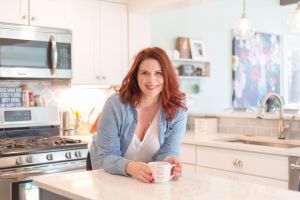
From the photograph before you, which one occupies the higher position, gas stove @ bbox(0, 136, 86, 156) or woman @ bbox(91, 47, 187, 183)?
woman @ bbox(91, 47, 187, 183)

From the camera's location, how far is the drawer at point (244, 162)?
280 cm

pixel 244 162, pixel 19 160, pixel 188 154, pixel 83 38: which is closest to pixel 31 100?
pixel 83 38

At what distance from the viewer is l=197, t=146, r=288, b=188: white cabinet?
280 centimetres

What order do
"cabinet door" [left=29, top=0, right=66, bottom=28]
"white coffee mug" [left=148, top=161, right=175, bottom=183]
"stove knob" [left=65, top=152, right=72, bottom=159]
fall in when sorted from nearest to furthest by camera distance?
"white coffee mug" [left=148, top=161, right=175, bottom=183] → "stove knob" [left=65, top=152, right=72, bottom=159] → "cabinet door" [left=29, top=0, right=66, bottom=28]

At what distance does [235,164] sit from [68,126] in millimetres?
1700

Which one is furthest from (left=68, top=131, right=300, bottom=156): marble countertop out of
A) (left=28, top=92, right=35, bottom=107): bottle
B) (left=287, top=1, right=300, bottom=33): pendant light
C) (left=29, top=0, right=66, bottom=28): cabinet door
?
(left=29, top=0, right=66, bottom=28): cabinet door

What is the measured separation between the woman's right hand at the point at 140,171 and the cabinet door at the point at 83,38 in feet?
7.02

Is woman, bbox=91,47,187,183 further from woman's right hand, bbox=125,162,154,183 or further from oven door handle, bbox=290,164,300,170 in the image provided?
oven door handle, bbox=290,164,300,170

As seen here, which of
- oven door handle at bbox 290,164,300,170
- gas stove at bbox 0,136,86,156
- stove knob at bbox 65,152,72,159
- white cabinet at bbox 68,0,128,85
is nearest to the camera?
oven door handle at bbox 290,164,300,170

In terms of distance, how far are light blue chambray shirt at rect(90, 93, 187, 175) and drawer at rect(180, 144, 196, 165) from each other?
4.61ft

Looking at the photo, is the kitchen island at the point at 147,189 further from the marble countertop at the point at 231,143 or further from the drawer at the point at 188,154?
the drawer at the point at 188,154

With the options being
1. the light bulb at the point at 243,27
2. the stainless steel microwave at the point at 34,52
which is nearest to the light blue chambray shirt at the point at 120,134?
the stainless steel microwave at the point at 34,52

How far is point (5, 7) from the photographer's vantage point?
335cm

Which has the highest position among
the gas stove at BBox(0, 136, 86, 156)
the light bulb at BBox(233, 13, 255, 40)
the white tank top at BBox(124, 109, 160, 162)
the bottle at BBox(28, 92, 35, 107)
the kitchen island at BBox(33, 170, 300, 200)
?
the light bulb at BBox(233, 13, 255, 40)
